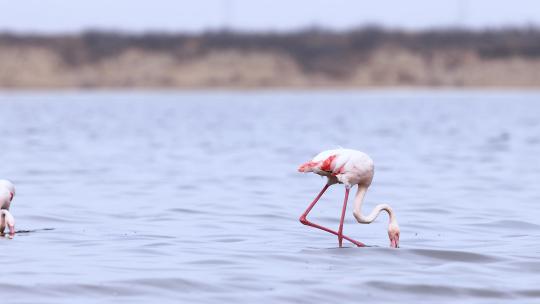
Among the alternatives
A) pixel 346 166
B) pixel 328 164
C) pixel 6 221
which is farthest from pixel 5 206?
pixel 346 166

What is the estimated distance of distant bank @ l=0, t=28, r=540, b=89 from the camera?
2712 inches

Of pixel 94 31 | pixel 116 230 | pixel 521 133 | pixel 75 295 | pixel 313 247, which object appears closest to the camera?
pixel 75 295

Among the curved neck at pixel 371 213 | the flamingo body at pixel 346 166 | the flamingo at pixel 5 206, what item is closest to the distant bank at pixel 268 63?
the flamingo at pixel 5 206

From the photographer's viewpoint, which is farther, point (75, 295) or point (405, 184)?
point (405, 184)

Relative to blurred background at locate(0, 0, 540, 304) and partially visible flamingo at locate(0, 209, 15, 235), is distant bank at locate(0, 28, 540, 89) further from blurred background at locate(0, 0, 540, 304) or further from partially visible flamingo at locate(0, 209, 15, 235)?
partially visible flamingo at locate(0, 209, 15, 235)

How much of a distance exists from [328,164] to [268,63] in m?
60.1

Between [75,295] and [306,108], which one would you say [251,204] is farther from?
[306,108]

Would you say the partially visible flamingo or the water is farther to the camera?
the partially visible flamingo

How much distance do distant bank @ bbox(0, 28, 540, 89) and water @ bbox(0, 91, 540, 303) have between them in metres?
39.9

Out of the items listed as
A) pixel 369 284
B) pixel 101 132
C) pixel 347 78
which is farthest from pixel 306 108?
pixel 369 284

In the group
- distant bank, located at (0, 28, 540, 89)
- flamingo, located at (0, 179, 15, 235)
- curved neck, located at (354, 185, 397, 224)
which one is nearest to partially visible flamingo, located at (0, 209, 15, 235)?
flamingo, located at (0, 179, 15, 235)

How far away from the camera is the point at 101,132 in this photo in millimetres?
30328

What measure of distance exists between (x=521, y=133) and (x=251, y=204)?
54.7 feet

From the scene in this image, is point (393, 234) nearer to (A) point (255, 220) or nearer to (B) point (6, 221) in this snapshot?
(A) point (255, 220)
